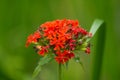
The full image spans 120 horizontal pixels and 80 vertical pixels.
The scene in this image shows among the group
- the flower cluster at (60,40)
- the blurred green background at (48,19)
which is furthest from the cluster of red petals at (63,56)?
the blurred green background at (48,19)

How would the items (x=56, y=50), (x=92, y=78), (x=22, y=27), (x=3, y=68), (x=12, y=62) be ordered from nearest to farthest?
(x=56, y=50) < (x=92, y=78) < (x=3, y=68) < (x=12, y=62) < (x=22, y=27)

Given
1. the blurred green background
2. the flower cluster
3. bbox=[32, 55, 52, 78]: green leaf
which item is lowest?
bbox=[32, 55, 52, 78]: green leaf

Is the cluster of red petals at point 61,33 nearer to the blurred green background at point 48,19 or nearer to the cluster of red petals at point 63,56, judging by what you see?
the cluster of red petals at point 63,56

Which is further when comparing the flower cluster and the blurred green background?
the blurred green background

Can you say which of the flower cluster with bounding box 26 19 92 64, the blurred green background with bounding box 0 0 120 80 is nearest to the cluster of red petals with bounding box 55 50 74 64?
the flower cluster with bounding box 26 19 92 64

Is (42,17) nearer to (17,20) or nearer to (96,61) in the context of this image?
(17,20)

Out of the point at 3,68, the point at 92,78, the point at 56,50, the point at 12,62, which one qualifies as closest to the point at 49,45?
the point at 56,50

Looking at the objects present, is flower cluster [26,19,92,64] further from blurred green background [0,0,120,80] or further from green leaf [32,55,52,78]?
blurred green background [0,0,120,80]
